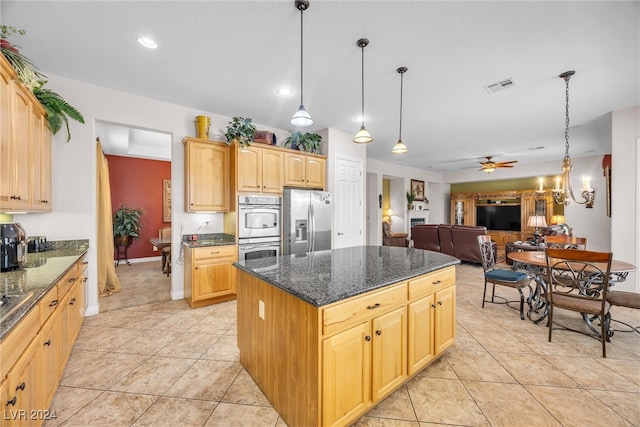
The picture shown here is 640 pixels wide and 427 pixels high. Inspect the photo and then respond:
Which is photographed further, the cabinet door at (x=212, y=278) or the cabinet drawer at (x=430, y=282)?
the cabinet door at (x=212, y=278)

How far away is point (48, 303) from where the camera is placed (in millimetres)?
→ 1573

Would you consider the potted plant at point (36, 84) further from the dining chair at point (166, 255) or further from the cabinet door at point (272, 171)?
the dining chair at point (166, 255)

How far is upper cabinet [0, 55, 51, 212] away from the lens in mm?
1817

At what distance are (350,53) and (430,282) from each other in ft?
7.10

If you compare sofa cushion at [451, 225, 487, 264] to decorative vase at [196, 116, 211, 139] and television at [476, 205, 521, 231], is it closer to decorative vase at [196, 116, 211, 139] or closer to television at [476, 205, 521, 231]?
television at [476, 205, 521, 231]

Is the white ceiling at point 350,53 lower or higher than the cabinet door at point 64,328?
higher

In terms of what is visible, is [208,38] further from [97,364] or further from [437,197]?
[437,197]

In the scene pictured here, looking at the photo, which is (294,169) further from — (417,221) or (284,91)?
(417,221)

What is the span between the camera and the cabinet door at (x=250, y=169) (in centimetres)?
374

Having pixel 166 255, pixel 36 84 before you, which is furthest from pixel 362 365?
pixel 166 255

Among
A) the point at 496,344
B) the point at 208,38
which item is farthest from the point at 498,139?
the point at 208,38

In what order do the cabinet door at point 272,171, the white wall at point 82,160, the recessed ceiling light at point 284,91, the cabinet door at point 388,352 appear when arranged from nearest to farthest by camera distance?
1. the cabinet door at point 388,352
2. the white wall at point 82,160
3. the recessed ceiling light at point 284,91
4. the cabinet door at point 272,171

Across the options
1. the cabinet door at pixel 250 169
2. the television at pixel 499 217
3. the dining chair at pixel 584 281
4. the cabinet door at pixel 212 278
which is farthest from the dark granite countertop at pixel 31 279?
the television at pixel 499 217

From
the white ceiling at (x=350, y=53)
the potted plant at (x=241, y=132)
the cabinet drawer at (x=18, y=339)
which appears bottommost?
the cabinet drawer at (x=18, y=339)
